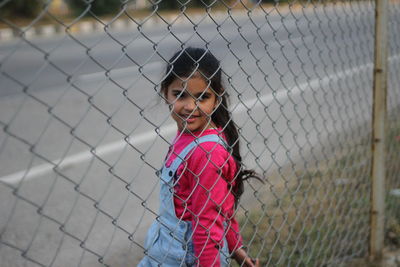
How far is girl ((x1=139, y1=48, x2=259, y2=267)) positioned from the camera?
1.68m

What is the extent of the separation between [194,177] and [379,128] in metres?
1.53

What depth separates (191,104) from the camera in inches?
68.9

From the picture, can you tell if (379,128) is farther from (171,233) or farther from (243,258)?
(171,233)

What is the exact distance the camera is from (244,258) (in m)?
1.98

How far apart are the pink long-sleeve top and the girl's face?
5cm

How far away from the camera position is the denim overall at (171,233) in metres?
1.73

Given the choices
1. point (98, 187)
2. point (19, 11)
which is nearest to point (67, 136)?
point (98, 187)

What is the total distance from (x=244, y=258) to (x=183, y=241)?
375 millimetres

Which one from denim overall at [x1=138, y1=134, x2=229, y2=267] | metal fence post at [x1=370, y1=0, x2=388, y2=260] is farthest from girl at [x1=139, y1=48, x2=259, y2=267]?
metal fence post at [x1=370, y1=0, x2=388, y2=260]

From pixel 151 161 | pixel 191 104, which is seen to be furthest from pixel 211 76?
pixel 151 161

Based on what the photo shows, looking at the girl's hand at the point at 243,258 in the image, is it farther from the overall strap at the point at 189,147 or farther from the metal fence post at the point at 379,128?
the metal fence post at the point at 379,128

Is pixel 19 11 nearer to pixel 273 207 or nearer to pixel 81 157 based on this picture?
pixel 81 157

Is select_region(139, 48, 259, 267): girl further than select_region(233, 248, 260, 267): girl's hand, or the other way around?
select_region(233, 248, 260, 267): girl's hand

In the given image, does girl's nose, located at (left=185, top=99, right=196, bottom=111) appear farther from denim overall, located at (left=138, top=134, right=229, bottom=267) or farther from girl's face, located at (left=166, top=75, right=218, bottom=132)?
denim overall, located at (left=138, top=134, right=229, bottom=267)
